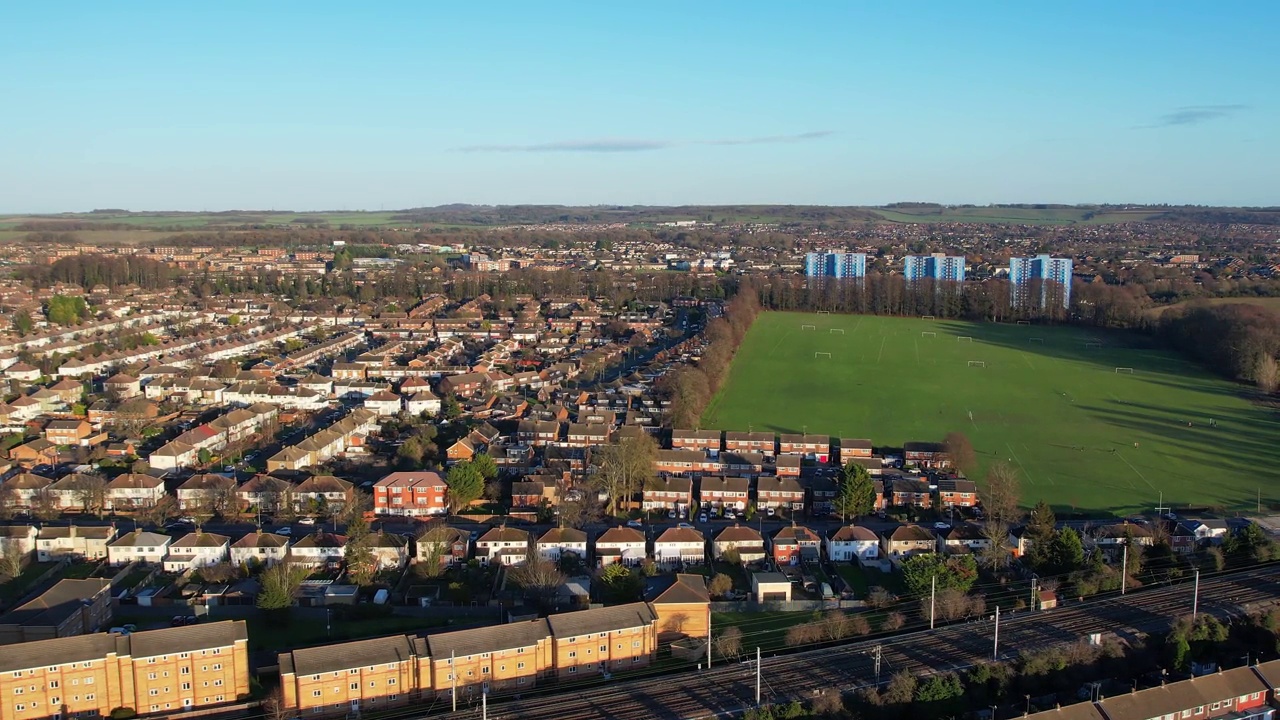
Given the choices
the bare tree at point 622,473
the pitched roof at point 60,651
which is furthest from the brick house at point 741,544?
the pitched roof at point 60,651

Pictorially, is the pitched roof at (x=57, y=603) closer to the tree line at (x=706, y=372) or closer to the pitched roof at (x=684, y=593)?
the pitched roof at (x=684, y=593)

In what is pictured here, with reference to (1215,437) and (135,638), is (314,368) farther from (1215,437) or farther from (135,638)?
(1215,437)

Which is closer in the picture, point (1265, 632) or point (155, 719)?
point (155, 719)

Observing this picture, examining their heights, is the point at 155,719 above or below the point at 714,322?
below

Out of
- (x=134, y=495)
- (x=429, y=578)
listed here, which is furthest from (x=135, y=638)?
(x=134, y=495)

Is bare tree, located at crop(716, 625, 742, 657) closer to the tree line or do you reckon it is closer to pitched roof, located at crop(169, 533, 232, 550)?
pitched roof, located at crop(169, 533, 232, 550)

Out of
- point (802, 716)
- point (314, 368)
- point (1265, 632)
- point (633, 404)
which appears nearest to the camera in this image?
point (802, 716)

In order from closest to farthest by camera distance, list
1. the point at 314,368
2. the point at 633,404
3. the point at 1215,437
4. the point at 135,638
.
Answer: the point at 135,638
the point at 1215,437
the point at 633,404
the point at 314,368
